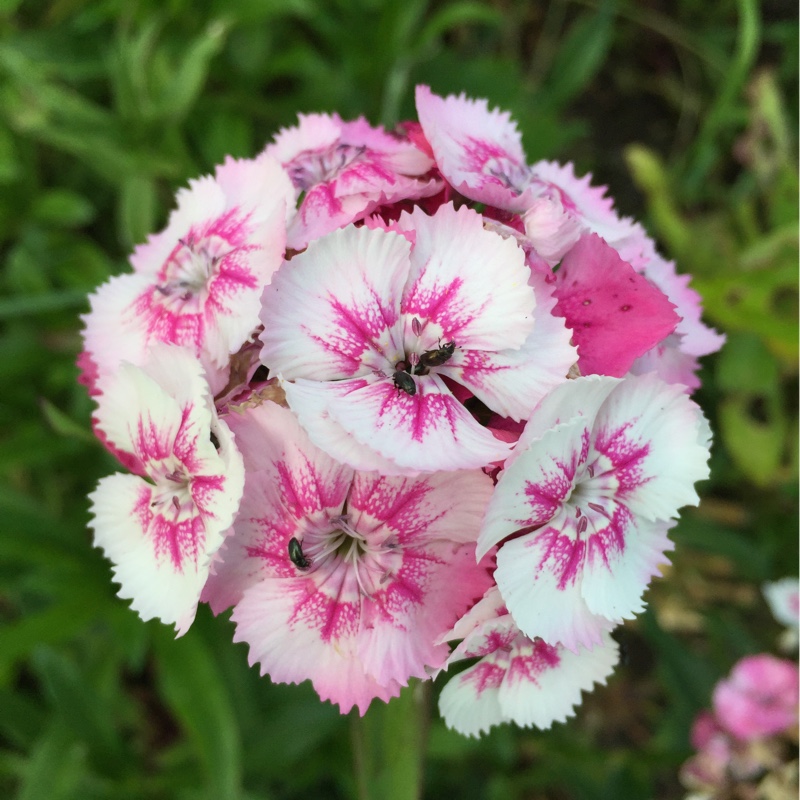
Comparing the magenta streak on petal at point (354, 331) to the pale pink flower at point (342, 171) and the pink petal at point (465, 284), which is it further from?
the pale pink flower at point (342, 171)

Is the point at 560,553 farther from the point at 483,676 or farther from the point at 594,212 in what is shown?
the point at 594,212

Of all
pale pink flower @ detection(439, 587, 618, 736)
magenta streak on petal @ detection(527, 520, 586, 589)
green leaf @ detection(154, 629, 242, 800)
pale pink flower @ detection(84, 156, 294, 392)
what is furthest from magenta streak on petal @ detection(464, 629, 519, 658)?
green leaf @ detection(154, 629, 242, 800)

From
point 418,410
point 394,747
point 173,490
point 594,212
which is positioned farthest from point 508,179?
point 394,747

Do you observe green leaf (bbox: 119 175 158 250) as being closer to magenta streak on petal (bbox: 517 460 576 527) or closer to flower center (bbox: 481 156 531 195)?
flower center (bbox: 481 156 531 195)

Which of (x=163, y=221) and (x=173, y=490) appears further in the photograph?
(x=163, y=221)

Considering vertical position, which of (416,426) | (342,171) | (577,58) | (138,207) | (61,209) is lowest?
(416,426)

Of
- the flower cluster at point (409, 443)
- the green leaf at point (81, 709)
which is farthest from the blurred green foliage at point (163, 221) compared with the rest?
the flower cluster at point (409, 443)
